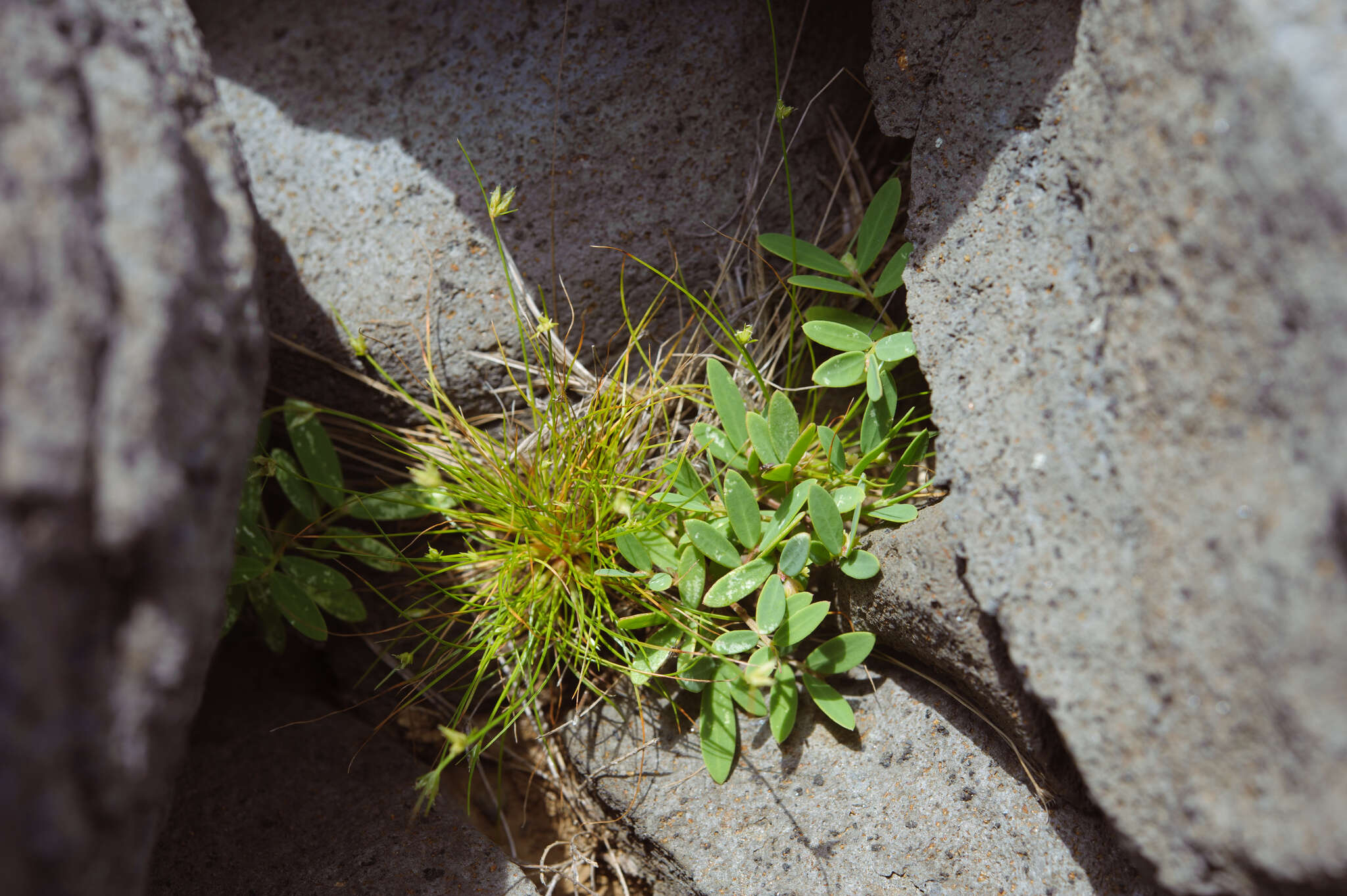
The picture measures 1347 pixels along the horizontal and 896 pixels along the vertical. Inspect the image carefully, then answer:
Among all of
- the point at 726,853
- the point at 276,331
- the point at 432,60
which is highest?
the point at 432,60

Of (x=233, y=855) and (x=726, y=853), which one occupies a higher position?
(x=726, y=853)

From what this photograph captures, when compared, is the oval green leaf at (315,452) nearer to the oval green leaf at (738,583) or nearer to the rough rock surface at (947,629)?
the oval green leaf at (738,583)

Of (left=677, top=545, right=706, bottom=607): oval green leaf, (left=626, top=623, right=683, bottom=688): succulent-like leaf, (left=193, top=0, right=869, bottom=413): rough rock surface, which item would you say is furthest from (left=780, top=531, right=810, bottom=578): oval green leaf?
(left=193, top=0, right=869, bottom=413): rough rock surface

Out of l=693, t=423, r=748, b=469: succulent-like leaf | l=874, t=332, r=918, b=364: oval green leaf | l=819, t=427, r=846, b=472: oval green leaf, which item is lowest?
l=693, t=423, r=748, b=469: succulent-like leaf

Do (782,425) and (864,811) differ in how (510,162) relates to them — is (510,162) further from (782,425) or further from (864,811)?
(864,811)

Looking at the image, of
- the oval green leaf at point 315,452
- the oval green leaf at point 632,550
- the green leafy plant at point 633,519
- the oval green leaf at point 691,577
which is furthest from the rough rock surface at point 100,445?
the oval green leaf at point 691,577

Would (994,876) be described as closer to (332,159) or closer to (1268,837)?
(1268,837)

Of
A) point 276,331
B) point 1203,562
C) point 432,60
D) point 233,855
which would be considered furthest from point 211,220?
point 1203,562

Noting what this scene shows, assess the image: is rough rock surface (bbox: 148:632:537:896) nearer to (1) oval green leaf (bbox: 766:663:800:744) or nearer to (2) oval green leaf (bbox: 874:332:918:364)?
(1) oval green leaf (bbox: 766:663:800:744)
